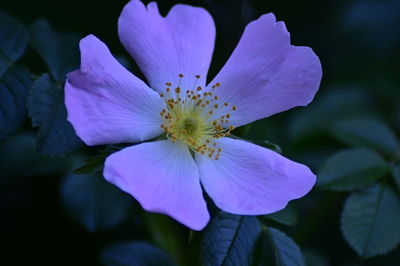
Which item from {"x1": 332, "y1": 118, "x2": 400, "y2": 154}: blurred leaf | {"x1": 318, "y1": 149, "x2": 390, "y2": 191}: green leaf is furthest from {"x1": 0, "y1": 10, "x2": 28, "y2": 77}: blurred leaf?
{"x1": 332, "y1": 118, "x2": 400, "y2": 154}: blurred leaf

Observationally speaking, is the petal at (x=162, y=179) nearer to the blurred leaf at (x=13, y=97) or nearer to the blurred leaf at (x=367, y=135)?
the blurred leaf at (x=13, y=97)

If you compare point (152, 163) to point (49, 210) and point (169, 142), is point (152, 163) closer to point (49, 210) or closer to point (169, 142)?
point (169, 142)

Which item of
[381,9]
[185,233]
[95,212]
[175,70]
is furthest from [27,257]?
[381,9]

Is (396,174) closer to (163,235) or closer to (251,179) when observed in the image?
(251,179)

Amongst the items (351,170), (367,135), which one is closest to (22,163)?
(351,170)

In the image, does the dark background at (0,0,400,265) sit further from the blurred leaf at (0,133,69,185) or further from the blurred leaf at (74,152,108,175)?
the blurred leaf at (74,152,108,175)
